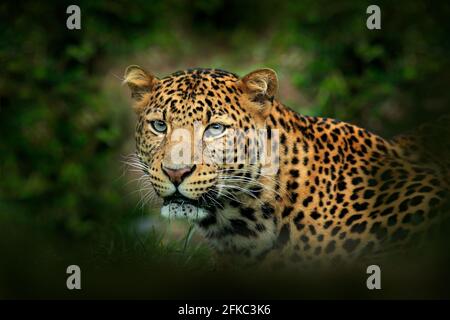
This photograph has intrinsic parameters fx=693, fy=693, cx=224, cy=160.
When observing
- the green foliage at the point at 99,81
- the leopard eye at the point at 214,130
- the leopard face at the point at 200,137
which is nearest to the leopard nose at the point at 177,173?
the leopard face at the point at 200,137

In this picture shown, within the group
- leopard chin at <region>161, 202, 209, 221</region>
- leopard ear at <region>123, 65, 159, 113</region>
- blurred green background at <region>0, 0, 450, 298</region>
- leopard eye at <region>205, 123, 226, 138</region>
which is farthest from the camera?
blurred green background at <region>0, 0, 450, 298</region>

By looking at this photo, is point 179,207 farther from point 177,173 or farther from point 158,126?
point 158,126

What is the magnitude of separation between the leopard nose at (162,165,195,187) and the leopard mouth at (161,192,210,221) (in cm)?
8

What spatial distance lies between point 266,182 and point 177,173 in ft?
1.95

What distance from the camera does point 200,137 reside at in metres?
4.14

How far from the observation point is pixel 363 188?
4.36 metres

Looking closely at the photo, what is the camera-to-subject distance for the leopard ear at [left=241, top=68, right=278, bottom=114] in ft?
14.0

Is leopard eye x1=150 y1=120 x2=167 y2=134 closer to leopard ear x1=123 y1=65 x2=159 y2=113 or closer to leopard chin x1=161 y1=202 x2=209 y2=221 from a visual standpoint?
leopard ear x1=123 y1=65 x2=159 y2=113

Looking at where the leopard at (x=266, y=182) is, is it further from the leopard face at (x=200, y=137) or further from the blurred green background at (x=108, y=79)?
the blurred green background at (x=108, y=79)

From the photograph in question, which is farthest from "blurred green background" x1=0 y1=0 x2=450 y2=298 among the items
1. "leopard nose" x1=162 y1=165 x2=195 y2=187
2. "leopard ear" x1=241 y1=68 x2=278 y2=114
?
"leopard nose" x1=162 y1=165 x2=195 y2=187

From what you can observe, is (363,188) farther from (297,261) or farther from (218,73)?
(218,73)

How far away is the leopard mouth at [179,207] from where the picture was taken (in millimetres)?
4000
